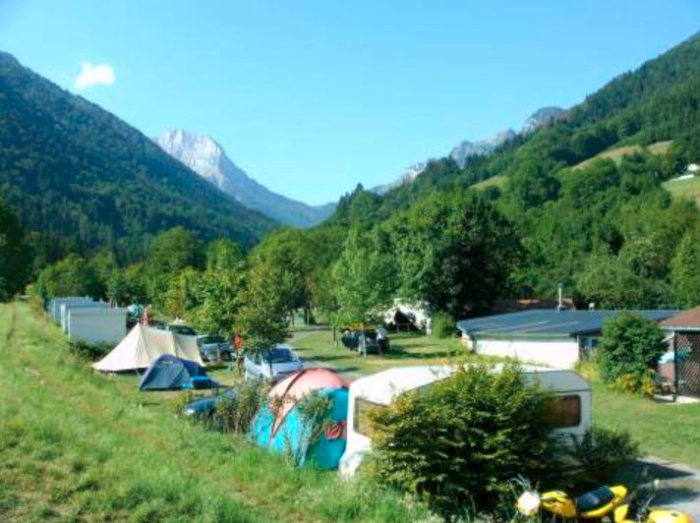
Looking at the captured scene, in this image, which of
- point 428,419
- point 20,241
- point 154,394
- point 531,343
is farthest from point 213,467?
point 20,241

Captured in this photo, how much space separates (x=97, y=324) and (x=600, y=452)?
30660 mm

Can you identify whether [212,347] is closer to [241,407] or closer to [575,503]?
[241,407]

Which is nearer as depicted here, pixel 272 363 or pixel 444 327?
pixel 272 363

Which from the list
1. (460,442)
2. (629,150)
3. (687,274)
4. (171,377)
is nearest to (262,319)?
(171,377)

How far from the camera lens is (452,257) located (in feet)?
165

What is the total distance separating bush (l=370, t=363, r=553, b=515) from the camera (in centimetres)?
902

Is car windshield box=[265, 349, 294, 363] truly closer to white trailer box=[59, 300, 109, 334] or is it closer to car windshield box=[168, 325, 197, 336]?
white trailer box=[59, 300, 109, 334]

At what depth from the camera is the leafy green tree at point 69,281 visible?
3162 inches

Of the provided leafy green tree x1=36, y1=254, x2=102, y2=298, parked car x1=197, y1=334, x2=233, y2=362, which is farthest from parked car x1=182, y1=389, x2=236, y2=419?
leafy green tree x1=36, y1=254, x2=102, y2=298

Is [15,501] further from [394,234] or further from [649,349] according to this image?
[394,234]

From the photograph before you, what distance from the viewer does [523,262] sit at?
6166cm

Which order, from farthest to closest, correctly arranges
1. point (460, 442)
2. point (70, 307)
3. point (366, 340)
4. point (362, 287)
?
point (70, 307), point (362, 287), point (366, 340), point (460, 442)

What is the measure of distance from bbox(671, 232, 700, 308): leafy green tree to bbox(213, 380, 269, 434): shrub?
4272 cm

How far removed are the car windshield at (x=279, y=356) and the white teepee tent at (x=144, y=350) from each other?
383 cm
